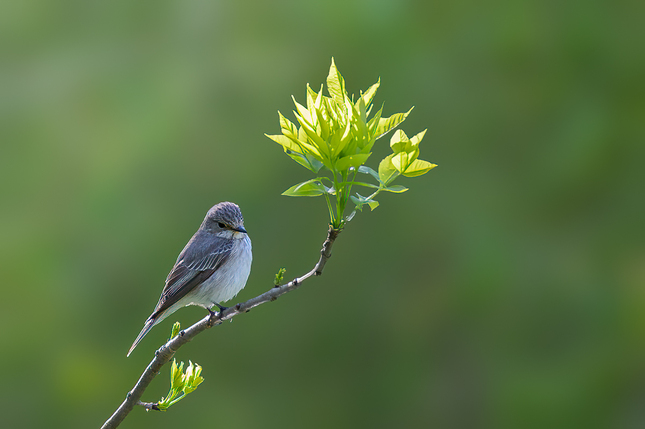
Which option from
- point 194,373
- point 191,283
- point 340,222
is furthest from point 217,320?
point 191,283

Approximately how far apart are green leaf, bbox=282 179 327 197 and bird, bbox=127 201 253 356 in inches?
21.6

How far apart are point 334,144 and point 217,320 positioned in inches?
12.2

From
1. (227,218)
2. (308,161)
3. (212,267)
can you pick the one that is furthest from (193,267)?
(308,161)

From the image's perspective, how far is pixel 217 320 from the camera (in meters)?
0.75

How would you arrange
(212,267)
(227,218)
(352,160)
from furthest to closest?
(212,267) < (227,218) < (352,160)

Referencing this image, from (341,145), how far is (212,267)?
735mm

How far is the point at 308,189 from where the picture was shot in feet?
1.93

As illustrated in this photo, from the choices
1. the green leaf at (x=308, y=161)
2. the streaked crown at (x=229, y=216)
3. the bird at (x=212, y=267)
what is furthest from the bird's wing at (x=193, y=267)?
the green leaf at (x=308, y=161)

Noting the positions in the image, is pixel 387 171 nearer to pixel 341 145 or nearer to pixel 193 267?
pixel 341 145

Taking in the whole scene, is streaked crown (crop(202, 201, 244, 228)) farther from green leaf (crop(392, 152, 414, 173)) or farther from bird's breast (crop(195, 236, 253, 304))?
green leaf (crop(392, 152, 414, 173))

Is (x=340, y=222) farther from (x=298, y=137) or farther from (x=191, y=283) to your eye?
(x=191, y=283)

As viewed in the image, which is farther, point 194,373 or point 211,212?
point 211,212

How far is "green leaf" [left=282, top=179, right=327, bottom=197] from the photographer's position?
0.58m

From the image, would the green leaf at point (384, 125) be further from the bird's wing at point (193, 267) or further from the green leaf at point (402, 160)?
the bird's wing at point (193, 267)
